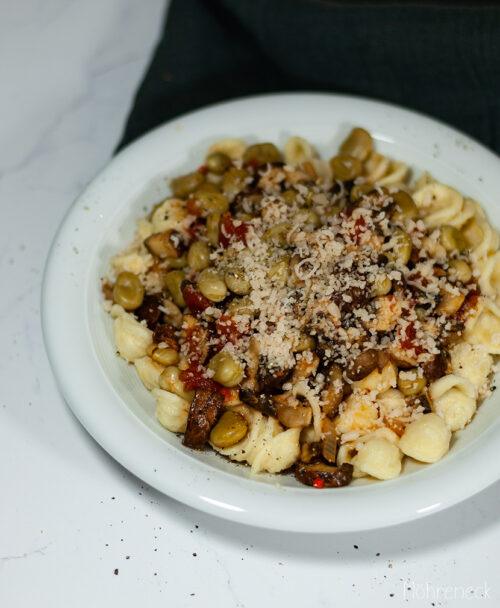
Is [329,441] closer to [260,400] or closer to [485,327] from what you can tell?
[260,400]

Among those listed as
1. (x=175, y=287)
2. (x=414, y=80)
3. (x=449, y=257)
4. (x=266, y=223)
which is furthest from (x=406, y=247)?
(x=414, y=80)

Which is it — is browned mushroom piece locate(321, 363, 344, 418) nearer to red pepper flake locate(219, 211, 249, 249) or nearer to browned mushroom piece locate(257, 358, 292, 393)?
browned mushroom piece locate(257, 358, 292, 393)

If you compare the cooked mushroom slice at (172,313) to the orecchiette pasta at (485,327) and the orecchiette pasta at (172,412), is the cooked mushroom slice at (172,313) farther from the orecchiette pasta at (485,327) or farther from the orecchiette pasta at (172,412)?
the orecchiette pasta at (485,327)

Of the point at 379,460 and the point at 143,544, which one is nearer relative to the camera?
the point at 379,460

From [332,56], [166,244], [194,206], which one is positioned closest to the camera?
[166,244]

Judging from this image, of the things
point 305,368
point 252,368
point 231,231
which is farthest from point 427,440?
point 231,231

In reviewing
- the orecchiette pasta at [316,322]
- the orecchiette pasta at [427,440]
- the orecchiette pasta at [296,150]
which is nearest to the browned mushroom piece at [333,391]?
the orecchiette pasta at [316,322]

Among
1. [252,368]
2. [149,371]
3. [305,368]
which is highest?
[305,368]
